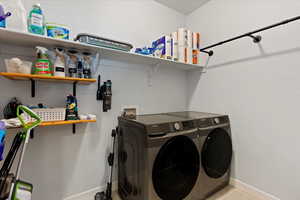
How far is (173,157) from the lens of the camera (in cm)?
125

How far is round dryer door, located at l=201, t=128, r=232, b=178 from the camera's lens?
135 centimetres

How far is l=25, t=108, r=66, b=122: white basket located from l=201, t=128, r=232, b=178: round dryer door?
1349mm

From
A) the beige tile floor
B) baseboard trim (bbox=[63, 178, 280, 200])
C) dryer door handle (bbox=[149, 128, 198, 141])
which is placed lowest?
the beige tile floor

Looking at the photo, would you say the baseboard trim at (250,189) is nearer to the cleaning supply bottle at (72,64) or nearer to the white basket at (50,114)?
the white basket at (50,114)

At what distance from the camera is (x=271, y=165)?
→ 4.41 feet

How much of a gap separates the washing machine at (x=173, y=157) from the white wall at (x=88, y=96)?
0.30 m

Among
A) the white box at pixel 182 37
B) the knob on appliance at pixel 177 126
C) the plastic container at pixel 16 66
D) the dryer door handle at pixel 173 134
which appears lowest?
the dryer door handle at pixel 173 134

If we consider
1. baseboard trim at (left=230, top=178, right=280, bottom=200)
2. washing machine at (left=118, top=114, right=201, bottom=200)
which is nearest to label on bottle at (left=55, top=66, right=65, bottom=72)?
washing machine at (left=118, top=114, right=201, bottom=200)

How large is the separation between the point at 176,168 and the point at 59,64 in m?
1.42

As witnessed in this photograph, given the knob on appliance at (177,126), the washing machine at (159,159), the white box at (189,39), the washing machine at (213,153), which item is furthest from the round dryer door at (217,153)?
the white box at (189,39)

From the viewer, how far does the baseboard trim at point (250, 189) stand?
53.3 inches

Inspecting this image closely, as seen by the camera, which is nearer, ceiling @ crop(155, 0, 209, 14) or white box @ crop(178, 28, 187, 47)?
white box @ crop(178, 28, 187, 47)

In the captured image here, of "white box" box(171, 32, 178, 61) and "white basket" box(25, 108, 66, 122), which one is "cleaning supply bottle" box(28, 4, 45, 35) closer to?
"white basket" box(25, 108, 66, 122)

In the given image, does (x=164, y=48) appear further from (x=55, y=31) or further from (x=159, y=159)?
(x=159, y=159)
